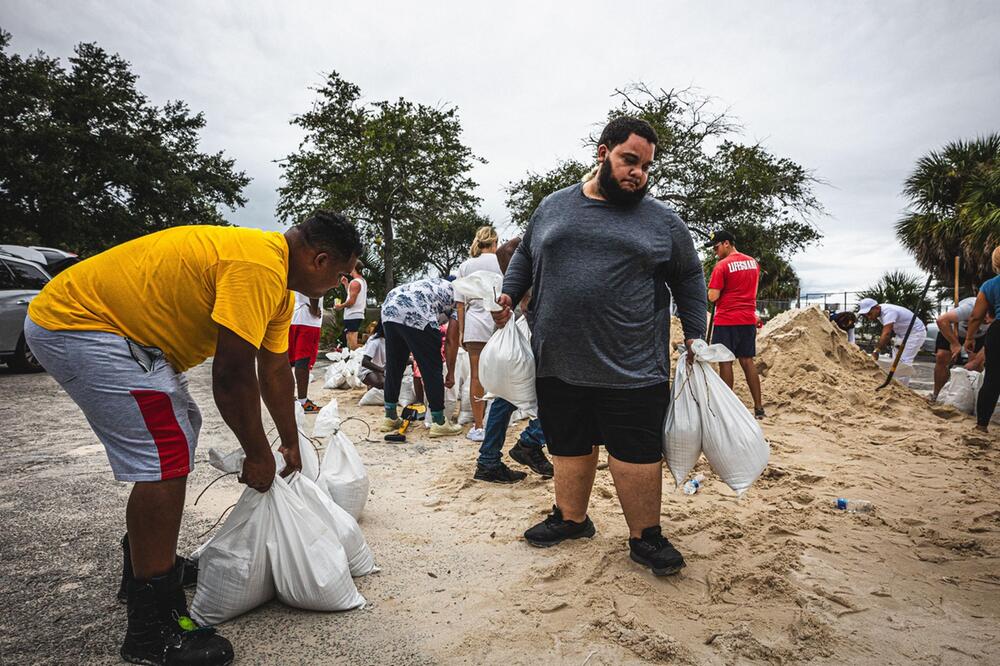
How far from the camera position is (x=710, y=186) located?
56.0 ft

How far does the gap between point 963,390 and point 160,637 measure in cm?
734

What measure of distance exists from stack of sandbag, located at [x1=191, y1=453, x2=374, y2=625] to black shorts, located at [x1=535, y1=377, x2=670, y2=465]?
3.45ft

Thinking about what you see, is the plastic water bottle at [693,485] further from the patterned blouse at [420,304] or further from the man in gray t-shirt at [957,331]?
the man in gray t-shirt at [957,331]

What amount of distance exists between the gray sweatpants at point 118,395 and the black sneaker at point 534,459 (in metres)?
2.38

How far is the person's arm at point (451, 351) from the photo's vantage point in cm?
539

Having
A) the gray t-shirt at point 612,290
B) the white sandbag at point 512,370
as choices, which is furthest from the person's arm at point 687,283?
the white sandbag at point 512,370

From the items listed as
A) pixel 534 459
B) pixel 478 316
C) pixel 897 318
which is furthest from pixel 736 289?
pixel 897 318

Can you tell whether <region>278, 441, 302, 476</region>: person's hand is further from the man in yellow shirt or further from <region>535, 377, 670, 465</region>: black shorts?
<region>535, 377, 670, 465</region>: black shorts

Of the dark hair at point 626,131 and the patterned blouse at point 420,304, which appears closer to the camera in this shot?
the dark hair at point 626,131

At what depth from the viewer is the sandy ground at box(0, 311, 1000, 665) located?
73.0 inches

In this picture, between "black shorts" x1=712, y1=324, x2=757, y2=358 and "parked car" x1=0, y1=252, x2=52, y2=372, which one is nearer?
"black shorts" x1=712, y1=324, x2=757, y2=358

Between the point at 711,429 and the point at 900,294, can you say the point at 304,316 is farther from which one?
the point at 900,294

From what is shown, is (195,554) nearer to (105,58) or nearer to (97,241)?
(97,241)

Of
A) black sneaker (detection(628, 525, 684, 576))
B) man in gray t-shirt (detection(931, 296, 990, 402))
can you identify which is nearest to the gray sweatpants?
black sneaker (detection(628, 525, 684, 576))
